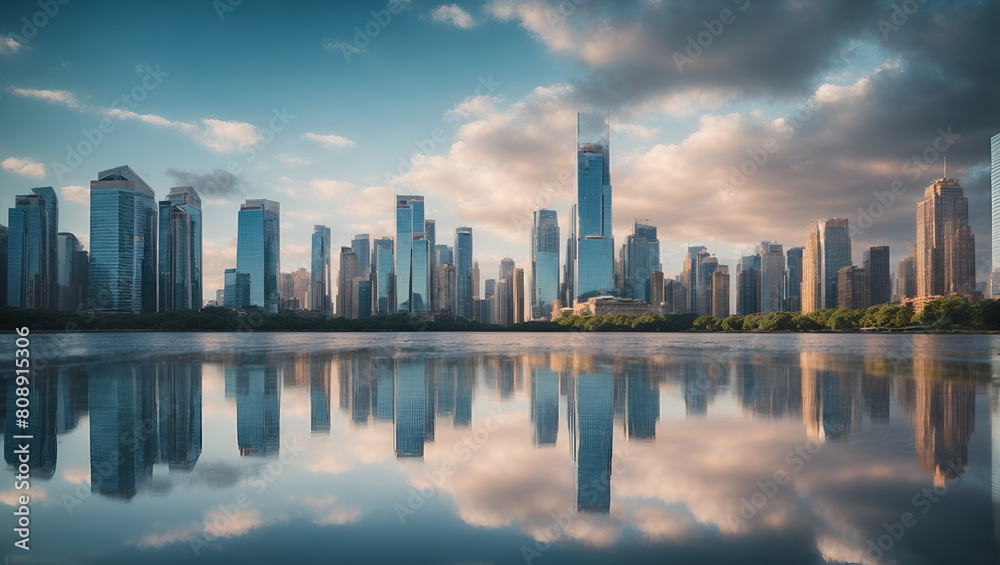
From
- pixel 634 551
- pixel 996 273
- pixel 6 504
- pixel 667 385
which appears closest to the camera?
pixel 634 551

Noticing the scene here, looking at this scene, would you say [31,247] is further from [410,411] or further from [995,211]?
[995,211]

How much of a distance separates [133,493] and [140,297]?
701ft

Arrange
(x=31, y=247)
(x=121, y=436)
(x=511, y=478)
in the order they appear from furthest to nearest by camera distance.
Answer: (x=31, y=247) → (x=121, y=436) → (x=511, y=478)

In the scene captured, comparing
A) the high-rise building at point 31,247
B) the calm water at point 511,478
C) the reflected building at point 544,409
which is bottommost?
the reflected building at point 544,409

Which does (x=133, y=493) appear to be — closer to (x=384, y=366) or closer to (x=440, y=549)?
(x=440, y=549)

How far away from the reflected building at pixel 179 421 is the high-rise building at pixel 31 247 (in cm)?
14382

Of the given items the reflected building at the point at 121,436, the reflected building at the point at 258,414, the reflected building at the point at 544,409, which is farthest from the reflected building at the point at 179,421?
the reflected building at the point at 544,409

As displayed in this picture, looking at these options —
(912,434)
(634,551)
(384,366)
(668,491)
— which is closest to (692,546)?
(634,551)

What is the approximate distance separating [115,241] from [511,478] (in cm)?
20146

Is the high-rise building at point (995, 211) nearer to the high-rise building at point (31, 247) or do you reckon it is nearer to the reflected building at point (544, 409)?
the reflected building at point (544, 409)

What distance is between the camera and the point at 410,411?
583 inches

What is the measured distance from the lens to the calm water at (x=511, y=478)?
6129mm

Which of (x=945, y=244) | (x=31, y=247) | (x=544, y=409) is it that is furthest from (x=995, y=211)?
(x=31, y=247)

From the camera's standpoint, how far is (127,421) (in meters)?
13.0
